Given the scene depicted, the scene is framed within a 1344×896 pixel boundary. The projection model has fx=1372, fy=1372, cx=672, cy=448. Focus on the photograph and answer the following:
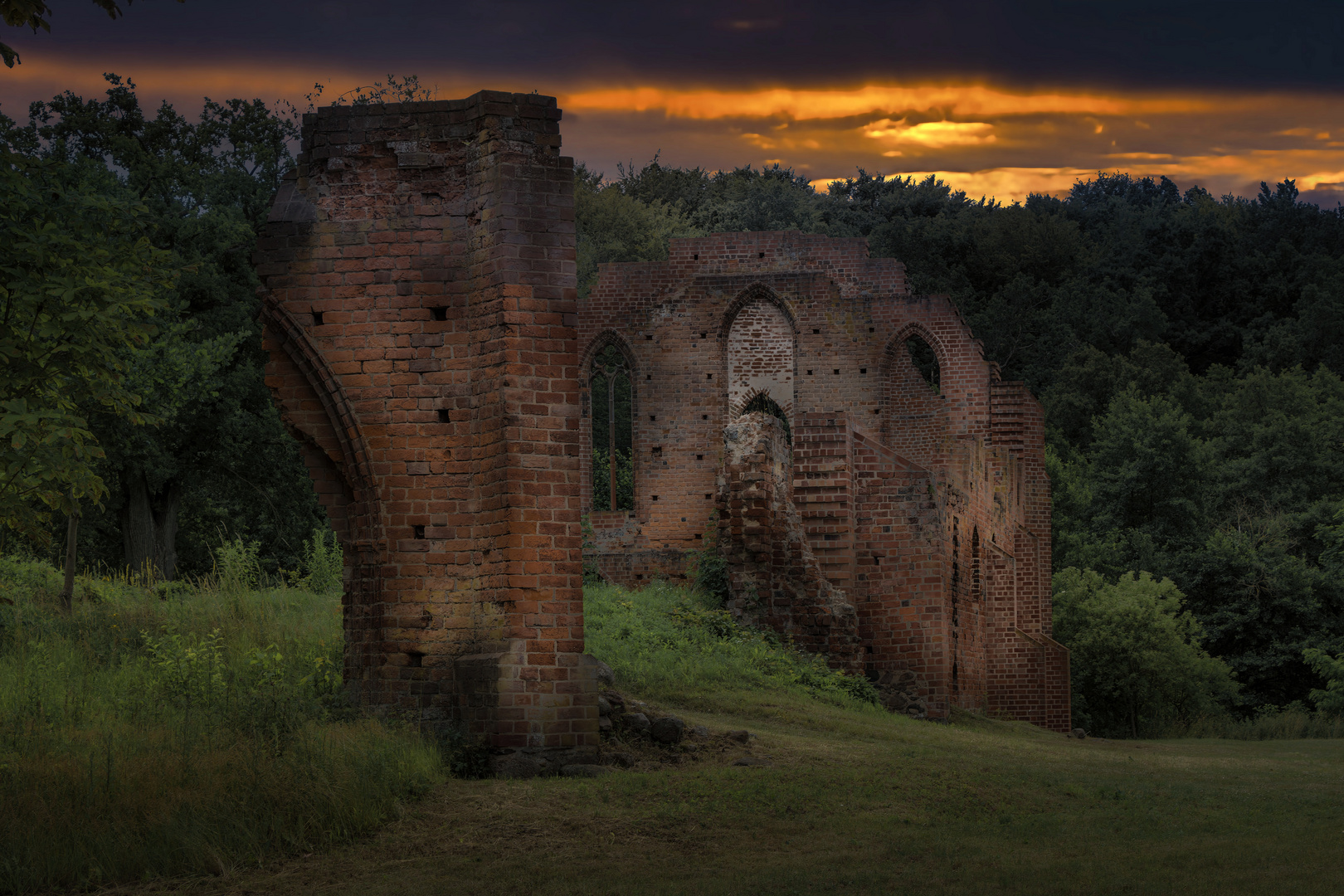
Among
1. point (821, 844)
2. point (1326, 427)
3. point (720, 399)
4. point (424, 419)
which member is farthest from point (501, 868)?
point (1326, 427)

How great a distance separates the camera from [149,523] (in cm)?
2703

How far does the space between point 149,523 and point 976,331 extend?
31.3 meters

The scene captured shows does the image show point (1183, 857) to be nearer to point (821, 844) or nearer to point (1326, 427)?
point (821, 844)

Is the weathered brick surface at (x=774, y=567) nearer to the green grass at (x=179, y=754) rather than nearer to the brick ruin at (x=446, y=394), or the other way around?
the green grass at (x=179, y=754)

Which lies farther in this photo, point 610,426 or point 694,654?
point 610,426

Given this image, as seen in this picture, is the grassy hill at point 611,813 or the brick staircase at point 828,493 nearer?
the grassy hill at point 611,813

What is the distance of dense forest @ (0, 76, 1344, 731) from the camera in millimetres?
10680

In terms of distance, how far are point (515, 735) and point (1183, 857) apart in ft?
14.6

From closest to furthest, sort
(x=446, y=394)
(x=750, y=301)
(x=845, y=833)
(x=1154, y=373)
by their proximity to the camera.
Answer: (x=845, y=833) → (x=446, y=394) → (x=750, y=301) → (x=1154, y=373)

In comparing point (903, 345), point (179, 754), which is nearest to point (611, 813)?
point (179, 754)

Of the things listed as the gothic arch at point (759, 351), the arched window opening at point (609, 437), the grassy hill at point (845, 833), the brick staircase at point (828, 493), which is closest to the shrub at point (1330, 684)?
the gothic arch at point (759, 351)

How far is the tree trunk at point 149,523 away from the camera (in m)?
26.8

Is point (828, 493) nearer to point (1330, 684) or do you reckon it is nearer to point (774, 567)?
point (774, 567)

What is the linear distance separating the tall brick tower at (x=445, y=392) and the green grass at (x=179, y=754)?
36.0 inches
